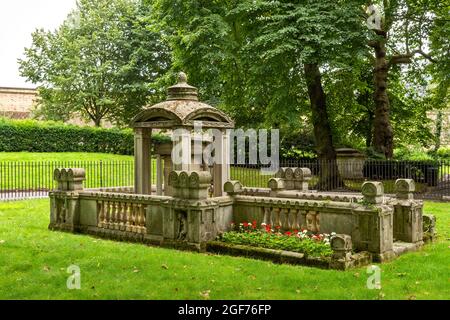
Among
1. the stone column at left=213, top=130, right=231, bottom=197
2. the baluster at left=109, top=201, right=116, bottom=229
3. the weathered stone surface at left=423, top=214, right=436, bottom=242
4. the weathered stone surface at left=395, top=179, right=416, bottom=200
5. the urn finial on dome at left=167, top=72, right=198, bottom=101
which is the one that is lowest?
the weathered stone surface at left=423, top=214, right=436, bottom=242

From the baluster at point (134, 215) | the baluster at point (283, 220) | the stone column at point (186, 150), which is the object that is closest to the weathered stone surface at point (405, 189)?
the baluster at point (283, 220)

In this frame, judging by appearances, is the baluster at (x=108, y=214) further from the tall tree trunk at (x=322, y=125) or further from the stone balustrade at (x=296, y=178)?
the tall tree trunk at (x=322, y=125)

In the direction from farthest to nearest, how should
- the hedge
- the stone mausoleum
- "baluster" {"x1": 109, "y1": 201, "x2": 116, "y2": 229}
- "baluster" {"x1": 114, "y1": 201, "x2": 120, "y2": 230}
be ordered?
the hedge → "baluster" {"x1": 109, "y1": 201, "x2": 116, "y2": 229} → "baluster" {"x1": 114, "y1": 201, "x2": 120, "y2": 230} → the stone mausoleum

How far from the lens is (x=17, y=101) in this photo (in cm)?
4866

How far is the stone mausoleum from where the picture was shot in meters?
9.68

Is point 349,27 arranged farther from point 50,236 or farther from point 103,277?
point 103,277

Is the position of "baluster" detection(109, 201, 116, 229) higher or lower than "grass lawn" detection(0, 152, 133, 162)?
lower

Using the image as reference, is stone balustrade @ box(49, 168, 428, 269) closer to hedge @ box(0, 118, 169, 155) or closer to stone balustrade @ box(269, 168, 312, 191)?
stone balustrade @ box(269, 168, 312, 191)

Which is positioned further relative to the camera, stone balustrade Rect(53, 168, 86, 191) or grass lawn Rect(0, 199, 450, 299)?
stone balustrade Rect(53, 168, 86, 191)

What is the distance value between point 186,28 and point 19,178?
36.3 ft

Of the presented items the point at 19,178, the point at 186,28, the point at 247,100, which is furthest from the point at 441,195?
the point at 19,178

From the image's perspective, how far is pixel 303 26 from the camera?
19.8 m

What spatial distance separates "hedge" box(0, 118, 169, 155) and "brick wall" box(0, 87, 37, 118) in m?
13.1

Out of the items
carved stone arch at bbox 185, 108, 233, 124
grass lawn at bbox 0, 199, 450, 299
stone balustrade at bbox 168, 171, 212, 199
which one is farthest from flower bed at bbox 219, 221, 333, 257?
carved stone arch at bbox 185, 108, 233, 124
